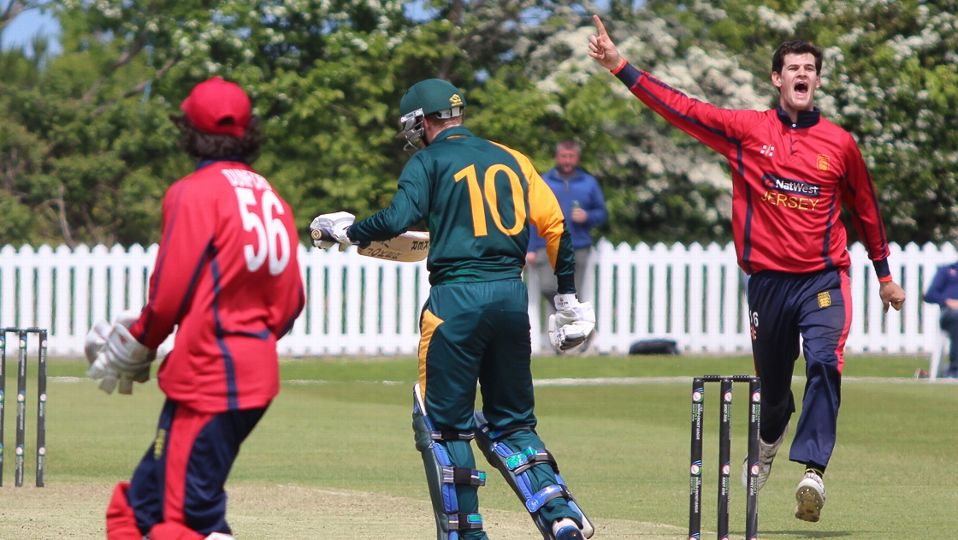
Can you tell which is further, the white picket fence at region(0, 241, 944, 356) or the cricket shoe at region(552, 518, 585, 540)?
the white picket fence at region(0, 241, 944, 356)

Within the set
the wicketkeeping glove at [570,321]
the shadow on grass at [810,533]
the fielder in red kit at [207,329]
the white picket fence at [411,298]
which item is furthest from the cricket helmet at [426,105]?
the white picket fence at [411,298]

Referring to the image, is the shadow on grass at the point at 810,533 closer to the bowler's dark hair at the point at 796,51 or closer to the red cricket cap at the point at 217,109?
the bowler's dark hair at the point at 796,51

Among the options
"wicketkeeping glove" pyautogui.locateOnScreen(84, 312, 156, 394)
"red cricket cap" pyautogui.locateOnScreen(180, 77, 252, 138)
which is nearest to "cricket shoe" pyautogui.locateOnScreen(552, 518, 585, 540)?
"wicketkeeping glove" pyautogui.locateOnScreen(84, 312, 156, 394)

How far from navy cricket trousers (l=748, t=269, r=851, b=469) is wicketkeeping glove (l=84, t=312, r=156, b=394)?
3716 mm

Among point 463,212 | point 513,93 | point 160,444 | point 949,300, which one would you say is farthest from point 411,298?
point 160,444

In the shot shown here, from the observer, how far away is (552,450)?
12.8m

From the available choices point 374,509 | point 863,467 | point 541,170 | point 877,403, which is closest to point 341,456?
point 374,509

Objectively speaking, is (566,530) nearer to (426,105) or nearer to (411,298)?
(426,105)

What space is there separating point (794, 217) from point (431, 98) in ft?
6.91

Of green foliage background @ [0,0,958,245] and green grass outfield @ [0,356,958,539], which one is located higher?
green foliage background @ [0,0,958,245]

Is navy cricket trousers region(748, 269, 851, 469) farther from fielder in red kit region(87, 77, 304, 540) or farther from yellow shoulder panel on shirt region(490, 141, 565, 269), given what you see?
fielder in red kit region(87, 77, 304, 540)

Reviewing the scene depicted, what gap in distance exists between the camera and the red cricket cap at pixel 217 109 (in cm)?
596

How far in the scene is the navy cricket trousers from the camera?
28.6 ft

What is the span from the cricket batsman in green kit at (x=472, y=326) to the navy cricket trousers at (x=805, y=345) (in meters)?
1.66
